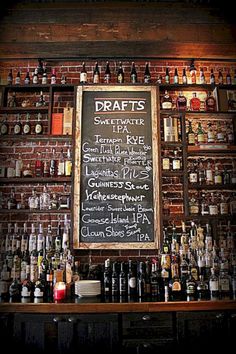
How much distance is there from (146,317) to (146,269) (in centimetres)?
68

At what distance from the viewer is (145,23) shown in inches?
146

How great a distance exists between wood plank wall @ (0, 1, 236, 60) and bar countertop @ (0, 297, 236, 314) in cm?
246

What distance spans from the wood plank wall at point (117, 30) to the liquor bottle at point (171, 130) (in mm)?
714

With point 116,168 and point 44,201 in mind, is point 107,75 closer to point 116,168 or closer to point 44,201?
point 116,168

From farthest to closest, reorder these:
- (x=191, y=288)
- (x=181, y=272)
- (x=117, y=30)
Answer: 1. (x=117, y=30)
2. (x=181, y=272)
3. (x=191, y=288)

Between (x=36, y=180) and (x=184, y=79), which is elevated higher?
(x=184, y=79)

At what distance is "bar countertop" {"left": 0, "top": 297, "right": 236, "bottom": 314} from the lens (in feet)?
8.48

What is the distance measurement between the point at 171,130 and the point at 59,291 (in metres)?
1.89

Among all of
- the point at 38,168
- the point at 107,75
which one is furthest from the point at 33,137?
the point at 107,75

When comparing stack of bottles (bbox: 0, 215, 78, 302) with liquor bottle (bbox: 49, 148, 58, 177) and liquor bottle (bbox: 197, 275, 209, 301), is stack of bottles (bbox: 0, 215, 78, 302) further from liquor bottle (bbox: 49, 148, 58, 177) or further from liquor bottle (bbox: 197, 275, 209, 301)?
liquor bottle (bbox: 197, 275, 209, 301)

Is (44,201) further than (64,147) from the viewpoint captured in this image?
No

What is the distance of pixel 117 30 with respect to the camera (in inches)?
145

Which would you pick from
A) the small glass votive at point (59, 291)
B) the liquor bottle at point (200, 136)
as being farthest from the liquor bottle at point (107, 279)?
the liquor bottle at point (200, 136)

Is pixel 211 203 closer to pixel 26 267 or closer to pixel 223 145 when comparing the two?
pixel 223 145
